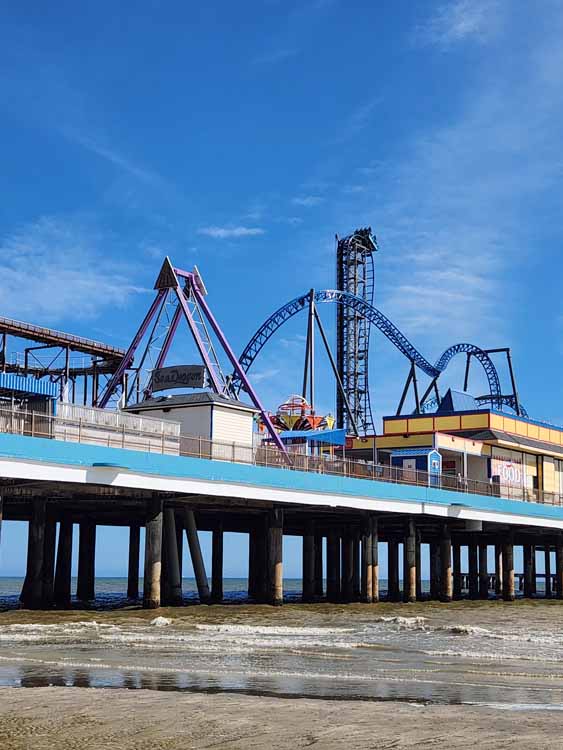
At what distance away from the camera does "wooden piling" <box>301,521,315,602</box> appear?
48.9 metres

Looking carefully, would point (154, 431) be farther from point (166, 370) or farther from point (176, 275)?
point (176, 275)

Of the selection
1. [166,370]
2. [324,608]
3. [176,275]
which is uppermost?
[176,275]

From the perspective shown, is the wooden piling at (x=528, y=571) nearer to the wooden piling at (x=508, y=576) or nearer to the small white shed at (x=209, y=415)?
the wooden piling at (x=508, y=576)

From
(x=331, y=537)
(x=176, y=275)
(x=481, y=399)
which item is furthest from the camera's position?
(x=481, y=399)

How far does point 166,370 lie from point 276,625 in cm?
2070

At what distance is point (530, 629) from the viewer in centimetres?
3055

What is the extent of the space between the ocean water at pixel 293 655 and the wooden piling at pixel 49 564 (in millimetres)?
4412

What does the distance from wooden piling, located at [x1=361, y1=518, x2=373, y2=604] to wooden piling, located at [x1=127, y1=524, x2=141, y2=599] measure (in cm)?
1412

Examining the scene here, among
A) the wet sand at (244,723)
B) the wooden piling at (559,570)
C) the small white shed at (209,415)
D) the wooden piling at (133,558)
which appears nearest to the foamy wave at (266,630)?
the wet sand at (244,723)

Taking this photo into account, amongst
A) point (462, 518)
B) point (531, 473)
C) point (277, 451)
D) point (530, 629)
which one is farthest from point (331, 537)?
point (530, 629)

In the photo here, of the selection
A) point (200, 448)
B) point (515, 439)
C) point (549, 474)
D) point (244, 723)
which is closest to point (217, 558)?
point (200, 448)

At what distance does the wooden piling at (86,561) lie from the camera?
5132 centimetres

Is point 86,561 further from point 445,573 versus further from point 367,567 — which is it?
point 445,573

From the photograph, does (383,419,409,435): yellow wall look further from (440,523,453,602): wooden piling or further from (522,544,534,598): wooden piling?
(522,544,534,598): wooden piling
